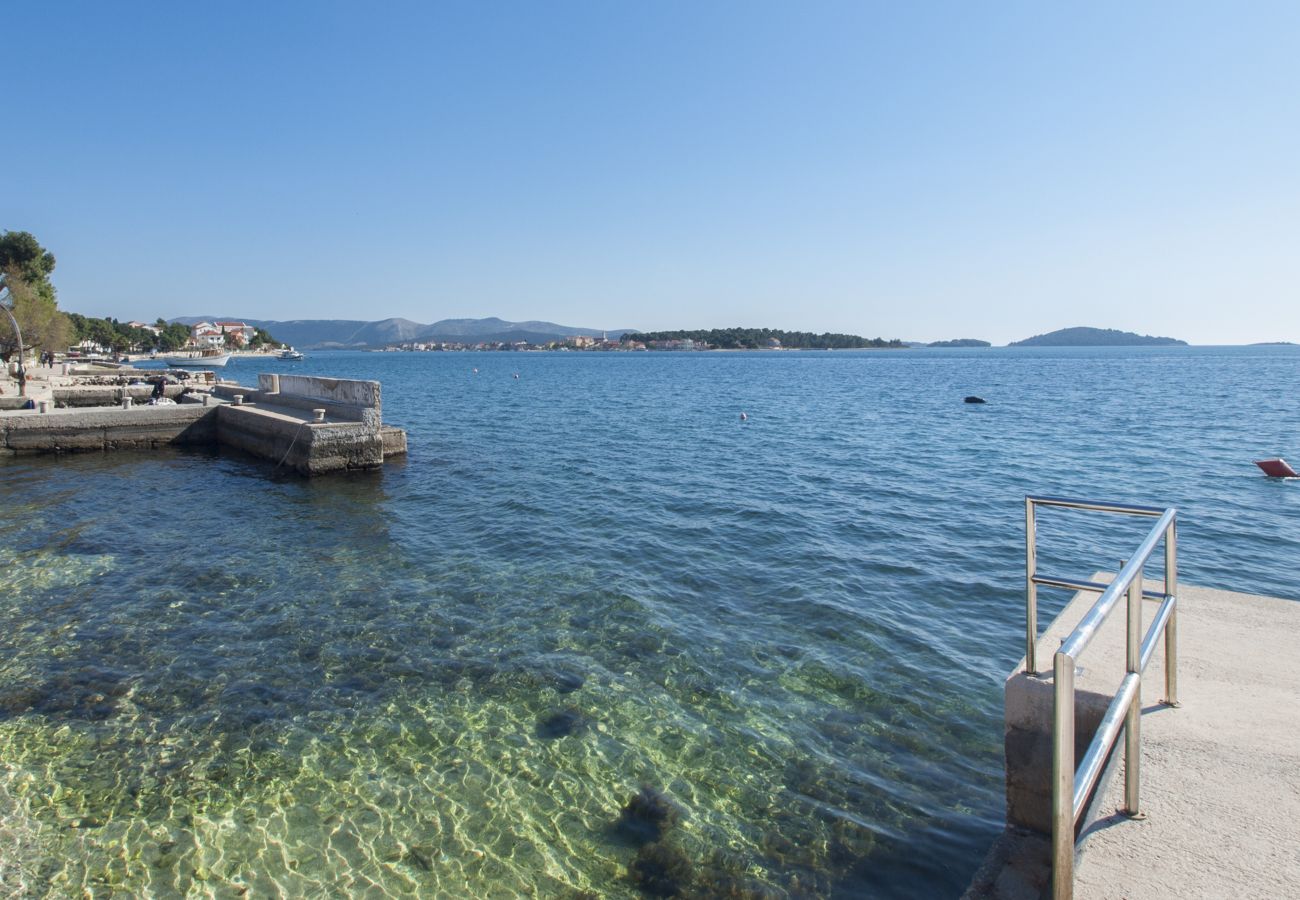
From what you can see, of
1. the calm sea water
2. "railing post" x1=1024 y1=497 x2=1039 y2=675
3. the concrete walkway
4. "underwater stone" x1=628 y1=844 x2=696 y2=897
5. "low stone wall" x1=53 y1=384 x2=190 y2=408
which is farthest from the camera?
"low stone wall" x1=53 y1=384 x2=190 y2=408

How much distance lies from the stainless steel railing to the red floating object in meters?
18.8

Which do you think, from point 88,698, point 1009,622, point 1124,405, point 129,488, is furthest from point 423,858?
point 1124,405

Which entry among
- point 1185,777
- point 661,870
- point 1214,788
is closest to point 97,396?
point 661,870

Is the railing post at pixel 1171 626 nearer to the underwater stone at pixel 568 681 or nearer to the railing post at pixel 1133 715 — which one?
the railing post at pixel 1133 715

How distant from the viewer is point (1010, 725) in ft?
13.0

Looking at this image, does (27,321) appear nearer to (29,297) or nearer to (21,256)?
(29,297)

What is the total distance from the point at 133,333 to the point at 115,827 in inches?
6714

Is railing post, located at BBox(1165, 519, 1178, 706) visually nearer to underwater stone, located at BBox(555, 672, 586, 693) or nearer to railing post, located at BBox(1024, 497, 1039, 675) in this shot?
railing post, located at BBox(1024, 497, 1039, 675)

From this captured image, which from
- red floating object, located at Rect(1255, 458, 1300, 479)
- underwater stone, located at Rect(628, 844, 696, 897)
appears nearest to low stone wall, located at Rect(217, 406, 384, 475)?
underwater stone, located at Rect(628, 844, 696, 897)

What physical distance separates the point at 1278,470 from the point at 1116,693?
20.3 metres

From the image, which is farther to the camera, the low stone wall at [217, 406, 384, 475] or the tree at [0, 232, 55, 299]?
the tree at [0, 232, 55, 299]

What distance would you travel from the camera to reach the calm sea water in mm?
4805

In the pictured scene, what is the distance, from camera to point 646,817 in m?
5.18

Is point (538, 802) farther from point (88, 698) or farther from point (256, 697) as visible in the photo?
point (88, 698)
